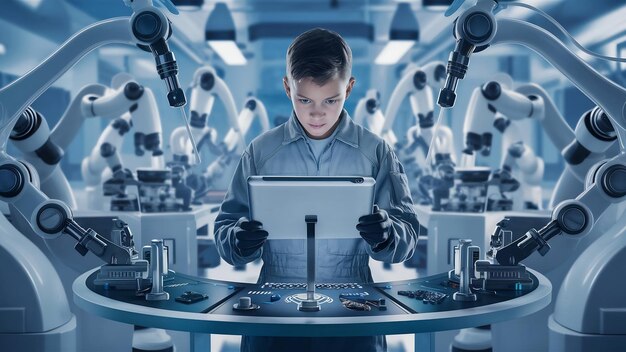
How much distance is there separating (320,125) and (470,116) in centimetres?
266

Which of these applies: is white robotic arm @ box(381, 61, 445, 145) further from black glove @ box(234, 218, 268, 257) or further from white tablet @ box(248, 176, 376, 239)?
black glove @ box(234, 218, 268, 257)

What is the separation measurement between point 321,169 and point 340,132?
0.15 m

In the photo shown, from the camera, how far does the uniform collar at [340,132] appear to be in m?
2.04

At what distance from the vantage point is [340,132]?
2.04 meters

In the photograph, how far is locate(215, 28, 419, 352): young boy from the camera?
1808 millimetres

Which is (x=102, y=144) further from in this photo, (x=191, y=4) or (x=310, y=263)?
(x=310, y=263)

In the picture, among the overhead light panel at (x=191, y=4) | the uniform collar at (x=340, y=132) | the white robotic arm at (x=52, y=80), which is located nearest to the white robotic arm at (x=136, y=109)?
the overhead light panel at (x=191, y=4)

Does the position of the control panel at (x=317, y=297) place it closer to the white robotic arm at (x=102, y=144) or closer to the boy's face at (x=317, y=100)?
the boy's face at (x=317, y=100)

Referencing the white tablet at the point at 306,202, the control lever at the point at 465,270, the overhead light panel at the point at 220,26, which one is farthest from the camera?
the overhead light panel at the point at 220,26

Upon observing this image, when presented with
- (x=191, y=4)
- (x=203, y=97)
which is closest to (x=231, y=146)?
(x=203, y=97)

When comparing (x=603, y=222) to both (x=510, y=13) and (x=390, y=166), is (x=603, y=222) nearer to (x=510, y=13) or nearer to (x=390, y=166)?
(x=390, y=166)

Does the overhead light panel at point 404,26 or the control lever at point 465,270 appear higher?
the overhead light panel at point 404,26

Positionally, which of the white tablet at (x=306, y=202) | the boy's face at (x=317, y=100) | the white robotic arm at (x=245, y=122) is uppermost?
the white robotic arm at (x=245, y=122)

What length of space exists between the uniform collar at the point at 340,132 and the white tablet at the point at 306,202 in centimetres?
47
